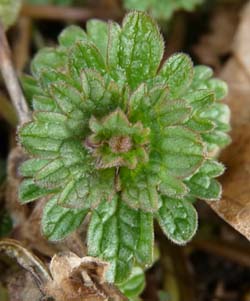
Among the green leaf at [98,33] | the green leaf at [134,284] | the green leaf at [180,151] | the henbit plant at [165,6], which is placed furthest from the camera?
the henbit plant at [165,6]

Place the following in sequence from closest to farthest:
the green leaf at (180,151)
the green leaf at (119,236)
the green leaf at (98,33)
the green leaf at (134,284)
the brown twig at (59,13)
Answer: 1. the green leaf at (180,151)
2. the green leaf at (119,236)
3. the green leaf at (134,284)
4. the green leaf at (98,33)
5. the brown twig at (59,13)

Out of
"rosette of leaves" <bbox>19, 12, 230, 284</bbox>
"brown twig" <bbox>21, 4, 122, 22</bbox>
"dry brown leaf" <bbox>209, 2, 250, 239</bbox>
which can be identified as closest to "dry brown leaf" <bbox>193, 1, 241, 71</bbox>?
"dry brown leaf" <bbox>209, 2, 250, 239</bbox>

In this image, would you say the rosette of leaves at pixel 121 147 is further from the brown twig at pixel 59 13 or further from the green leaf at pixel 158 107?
the brown twig at pixel 59 13

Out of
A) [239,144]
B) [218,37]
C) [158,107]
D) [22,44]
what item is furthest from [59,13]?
[158,107]

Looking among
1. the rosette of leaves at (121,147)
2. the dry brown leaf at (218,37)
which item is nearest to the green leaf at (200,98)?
the rosette of leaves at (121,147)

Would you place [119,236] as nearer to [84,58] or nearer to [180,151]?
[180,151]

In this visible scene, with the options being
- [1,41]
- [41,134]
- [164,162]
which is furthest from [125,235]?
[1,41]

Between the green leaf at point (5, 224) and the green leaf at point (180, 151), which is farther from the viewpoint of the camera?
the green leaf at point (5, 224)
